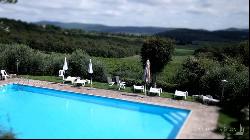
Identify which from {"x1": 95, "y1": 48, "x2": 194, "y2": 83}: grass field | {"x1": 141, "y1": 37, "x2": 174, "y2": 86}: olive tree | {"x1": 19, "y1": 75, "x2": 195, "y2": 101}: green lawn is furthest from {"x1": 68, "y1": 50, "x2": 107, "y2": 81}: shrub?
{"x1": 141, "y1": 37, "x2": 174, "y2": 86}: olive tree

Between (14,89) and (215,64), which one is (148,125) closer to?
(215,64)

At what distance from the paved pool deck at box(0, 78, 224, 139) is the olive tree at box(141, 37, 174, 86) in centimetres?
439

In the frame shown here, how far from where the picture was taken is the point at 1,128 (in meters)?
13.3

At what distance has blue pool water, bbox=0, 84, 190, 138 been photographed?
1308cm

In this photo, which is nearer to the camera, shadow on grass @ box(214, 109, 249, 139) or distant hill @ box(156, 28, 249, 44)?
shadow on grass @ box(214, 109, 249, 139)

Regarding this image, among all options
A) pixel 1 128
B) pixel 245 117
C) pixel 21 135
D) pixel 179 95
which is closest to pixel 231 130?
pixel 245 117

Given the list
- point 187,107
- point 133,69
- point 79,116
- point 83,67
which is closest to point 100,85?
point 83,67

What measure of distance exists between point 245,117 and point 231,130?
29.7 inches

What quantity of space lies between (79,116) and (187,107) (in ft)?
17.4

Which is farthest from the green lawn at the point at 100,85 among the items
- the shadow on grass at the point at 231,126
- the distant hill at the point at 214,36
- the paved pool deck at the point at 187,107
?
the distant hill at the point at 214,36

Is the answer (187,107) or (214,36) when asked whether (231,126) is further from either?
(214,36)

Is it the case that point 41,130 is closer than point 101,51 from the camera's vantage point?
Yes

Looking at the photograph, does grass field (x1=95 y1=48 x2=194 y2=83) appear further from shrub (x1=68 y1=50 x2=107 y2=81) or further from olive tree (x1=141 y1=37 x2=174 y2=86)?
olive tree (x1=141 y1=37 x2=174 y2=86)

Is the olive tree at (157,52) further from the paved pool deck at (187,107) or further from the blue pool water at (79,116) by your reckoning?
the blue pool water at (79,116)
